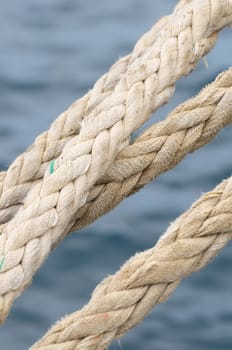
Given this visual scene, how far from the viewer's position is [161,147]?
1.93 metres

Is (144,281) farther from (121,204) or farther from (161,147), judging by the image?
(121,204)

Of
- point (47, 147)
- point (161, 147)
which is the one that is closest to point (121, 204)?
point (47, 147)

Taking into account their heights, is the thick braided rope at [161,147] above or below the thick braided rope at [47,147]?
below

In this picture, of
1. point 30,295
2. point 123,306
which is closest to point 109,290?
point 123,306

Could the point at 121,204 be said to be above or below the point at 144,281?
above

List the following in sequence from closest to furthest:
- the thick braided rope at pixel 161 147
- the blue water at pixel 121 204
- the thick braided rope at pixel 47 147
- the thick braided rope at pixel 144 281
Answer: the thick braided rope at pixel 144 281 < the thick braided rope at pixel 161 147 < the thick braided rope at pixel 47 147 < the blue water at pixel 121 204

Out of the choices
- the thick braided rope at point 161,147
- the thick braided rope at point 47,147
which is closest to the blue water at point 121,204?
the thick braided rope at point 47,147

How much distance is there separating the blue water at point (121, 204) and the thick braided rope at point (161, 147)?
2.13 meters

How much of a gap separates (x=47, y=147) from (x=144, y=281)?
356mm

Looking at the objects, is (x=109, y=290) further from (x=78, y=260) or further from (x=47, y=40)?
(x=47, y=40)

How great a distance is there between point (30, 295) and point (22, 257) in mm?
2614

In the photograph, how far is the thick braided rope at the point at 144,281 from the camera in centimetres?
182

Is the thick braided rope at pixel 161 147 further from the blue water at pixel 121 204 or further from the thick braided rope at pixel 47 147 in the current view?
the blue water at pixel 121 204

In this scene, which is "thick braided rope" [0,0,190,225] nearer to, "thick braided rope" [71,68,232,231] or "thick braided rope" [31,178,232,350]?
"thick braided rope" [71,68,232,231]
